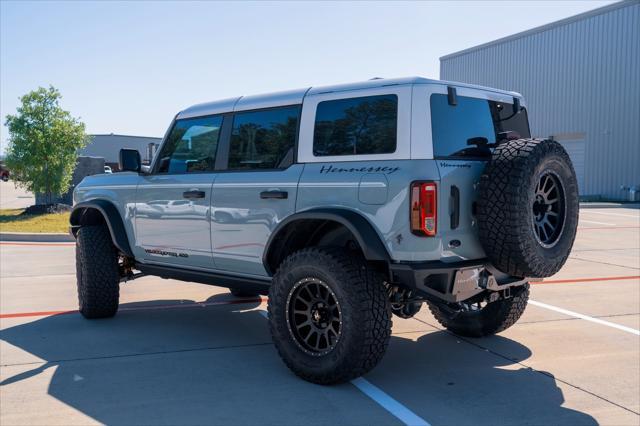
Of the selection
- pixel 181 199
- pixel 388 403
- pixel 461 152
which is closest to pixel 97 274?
pixel 181 199

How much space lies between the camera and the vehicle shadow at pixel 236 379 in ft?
12.9

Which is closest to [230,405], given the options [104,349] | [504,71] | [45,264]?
[104,349]

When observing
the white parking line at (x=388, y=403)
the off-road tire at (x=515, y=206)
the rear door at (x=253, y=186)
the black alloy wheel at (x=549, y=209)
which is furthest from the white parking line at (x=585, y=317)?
the rear door at (x=253, y=186)

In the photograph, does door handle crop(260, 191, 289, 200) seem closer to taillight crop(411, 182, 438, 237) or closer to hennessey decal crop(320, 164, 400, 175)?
hennessey decal crop(320, 164, 400, 175)

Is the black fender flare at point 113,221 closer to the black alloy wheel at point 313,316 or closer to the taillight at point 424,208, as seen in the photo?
the black alloy wheel at point 313,316

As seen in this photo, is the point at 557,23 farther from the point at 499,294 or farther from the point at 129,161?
the point at 499,294

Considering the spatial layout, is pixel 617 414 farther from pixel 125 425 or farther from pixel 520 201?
pixel 125 425

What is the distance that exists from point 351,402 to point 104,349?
7.44 ft

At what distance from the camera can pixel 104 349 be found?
5309 mm

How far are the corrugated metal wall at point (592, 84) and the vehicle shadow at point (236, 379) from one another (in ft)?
93.7

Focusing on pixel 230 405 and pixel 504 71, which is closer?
pixel 230 405

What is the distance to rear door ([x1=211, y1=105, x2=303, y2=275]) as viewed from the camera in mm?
4863

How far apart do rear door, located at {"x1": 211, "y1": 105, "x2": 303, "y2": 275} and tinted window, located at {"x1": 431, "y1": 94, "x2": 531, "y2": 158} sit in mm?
1064

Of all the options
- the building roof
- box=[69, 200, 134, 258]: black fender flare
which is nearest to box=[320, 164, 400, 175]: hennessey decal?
box=[69, 200, 134, 258]: black fender flare
